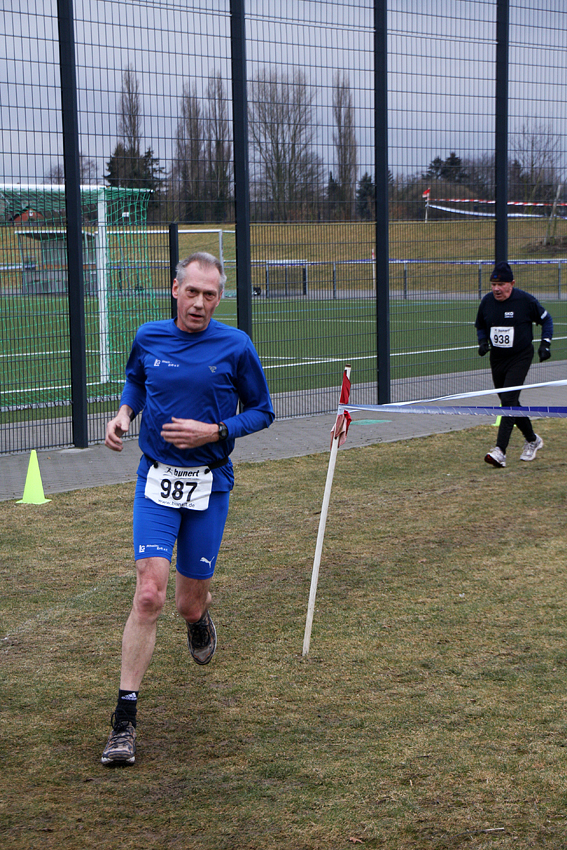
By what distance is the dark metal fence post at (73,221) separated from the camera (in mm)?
10953

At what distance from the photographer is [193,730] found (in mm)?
4551

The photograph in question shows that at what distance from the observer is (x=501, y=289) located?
10375 millimetres

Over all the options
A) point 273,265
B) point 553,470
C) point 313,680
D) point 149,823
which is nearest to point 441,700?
point 313,680

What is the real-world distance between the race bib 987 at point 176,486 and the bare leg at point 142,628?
0.31 m

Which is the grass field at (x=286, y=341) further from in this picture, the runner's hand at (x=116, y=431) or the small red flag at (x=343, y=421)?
the runner's hand at (x=116, y=431)

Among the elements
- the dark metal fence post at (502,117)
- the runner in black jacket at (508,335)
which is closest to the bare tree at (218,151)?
the runner in black jacket at (508,335)

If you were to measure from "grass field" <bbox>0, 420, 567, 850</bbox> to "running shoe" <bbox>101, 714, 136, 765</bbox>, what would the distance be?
2.1 inches

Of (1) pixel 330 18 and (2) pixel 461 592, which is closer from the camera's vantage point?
(2) pixel 461 592

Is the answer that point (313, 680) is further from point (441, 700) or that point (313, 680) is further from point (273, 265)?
point (273, 265)

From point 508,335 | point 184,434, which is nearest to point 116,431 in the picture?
point 184,434

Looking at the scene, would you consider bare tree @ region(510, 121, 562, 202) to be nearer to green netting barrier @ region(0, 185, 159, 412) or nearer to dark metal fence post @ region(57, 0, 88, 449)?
green netting barrier @ region(0, 185, 159, 412)

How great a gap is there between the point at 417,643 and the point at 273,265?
875 cm

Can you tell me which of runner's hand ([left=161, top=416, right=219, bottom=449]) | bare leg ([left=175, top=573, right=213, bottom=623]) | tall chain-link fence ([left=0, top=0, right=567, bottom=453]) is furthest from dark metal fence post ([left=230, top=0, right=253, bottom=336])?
runner's hand ([left=161, top=416, right=219, bottom=449])

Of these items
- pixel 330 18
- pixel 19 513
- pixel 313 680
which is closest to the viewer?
pixel 313 680
